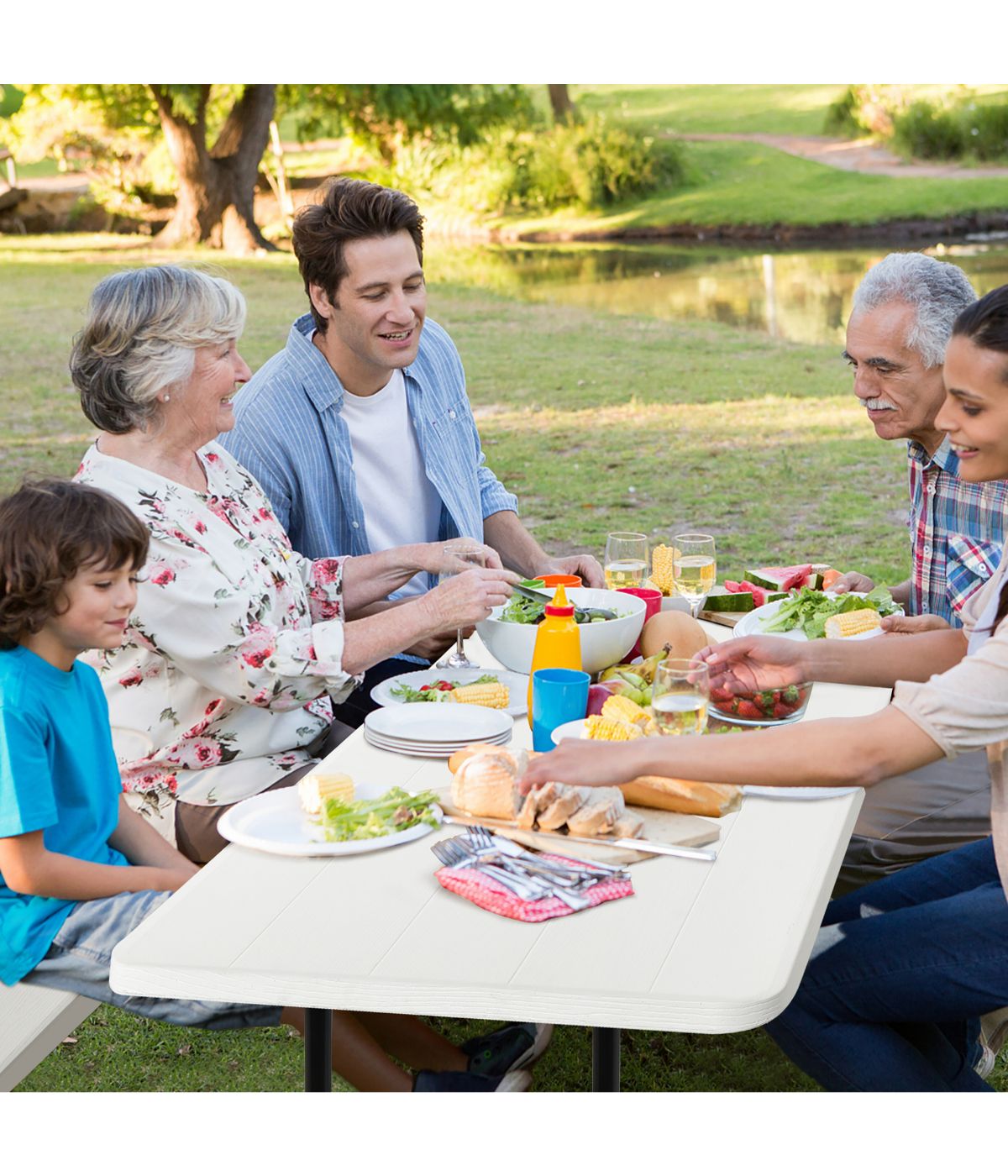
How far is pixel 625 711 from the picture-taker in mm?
2682

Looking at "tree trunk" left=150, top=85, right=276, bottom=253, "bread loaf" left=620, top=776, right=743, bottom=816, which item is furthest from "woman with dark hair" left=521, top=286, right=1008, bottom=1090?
"tree trunk" left=150, top=85, right=276, bottom=253

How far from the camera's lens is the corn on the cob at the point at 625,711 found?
8.75 ft

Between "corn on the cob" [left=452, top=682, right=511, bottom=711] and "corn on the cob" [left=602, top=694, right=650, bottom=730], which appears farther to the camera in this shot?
"corn on the cob" [left=452, top=682, right=511, bottom=711]

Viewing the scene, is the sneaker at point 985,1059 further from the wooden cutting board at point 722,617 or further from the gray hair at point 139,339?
the gray hair at point 139,339

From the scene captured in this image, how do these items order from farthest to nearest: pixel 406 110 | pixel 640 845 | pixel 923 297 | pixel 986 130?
pixel 986 130 < pixel 406 110 < pixel 923 297 < pixel 640 845

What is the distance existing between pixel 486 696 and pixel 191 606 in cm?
64

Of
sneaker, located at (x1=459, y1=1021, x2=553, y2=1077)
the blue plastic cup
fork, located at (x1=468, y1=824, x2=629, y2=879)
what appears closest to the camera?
fork, located at (x1=468, y1=824, x2=629, y2=879)

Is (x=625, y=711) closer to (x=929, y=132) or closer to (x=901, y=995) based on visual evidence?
(x=901, y=995)

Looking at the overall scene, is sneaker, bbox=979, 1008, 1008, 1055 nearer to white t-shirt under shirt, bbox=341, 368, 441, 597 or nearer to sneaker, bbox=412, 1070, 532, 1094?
sneaker, bbox=412, 1070, 532, 1094

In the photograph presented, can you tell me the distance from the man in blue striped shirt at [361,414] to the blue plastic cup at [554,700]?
1077 mm

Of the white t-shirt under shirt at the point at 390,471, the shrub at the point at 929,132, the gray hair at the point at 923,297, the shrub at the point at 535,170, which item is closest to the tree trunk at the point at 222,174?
the shrub at the point at 535,170

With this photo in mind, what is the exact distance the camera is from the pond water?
1597 centimetres

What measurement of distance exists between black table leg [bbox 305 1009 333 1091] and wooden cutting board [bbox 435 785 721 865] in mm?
480

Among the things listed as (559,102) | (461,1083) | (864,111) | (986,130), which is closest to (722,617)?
(461,1083)
